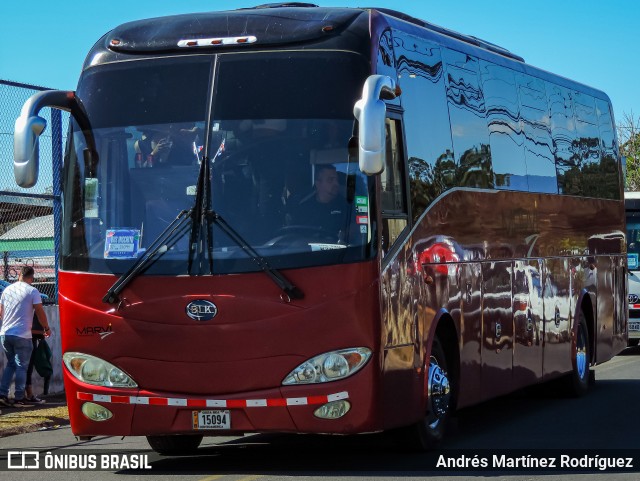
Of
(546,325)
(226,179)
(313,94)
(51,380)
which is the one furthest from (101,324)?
(51,380)

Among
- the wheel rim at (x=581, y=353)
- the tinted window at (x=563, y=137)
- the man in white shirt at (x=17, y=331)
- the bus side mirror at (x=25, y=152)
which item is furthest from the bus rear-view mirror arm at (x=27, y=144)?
the wheel rim at (x=581, y=353)

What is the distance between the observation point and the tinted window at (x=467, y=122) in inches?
524

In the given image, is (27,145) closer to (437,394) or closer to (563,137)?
(437,394)

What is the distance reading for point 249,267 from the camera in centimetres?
1029

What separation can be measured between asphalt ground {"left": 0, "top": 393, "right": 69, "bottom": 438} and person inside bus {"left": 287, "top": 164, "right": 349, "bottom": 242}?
5.95 metres

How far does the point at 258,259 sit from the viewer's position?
1028 centimetres

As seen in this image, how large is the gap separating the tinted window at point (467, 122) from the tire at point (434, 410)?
1.92m

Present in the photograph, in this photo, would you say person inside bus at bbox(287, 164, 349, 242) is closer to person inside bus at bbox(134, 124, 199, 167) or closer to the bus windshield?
the bus windshield

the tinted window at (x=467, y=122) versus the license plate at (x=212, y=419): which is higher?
the tinted window at (x=467, y=122)

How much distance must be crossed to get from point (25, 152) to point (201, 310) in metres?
1.78

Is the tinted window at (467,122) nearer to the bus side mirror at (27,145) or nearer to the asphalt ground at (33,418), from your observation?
the bus side mirror at (27,145)

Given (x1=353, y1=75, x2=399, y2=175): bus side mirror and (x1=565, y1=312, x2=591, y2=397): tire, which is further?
(x1=565, y1=312, x2=591, y2=397): tire

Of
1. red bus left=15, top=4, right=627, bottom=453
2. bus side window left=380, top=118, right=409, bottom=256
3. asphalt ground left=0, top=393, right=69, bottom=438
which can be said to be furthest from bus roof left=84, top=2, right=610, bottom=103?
asphalt ground left=0, top=393, right=69, bottom=438

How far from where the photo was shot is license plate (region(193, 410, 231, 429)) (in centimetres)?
1032
